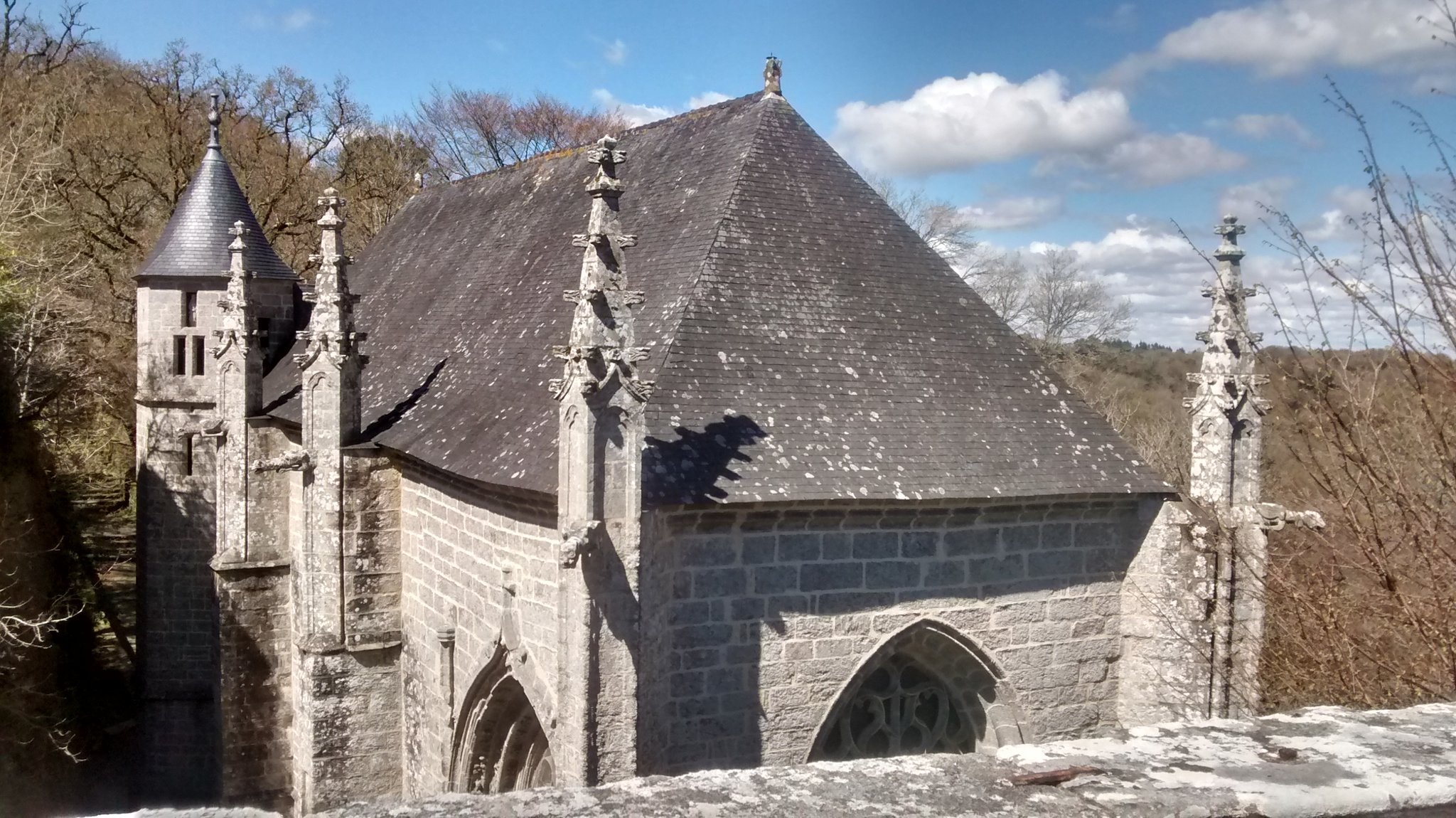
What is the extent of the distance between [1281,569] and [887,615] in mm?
3327

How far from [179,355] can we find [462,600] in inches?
365

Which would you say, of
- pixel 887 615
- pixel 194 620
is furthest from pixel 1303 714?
pixel 194 620

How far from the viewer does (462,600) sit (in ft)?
32.0

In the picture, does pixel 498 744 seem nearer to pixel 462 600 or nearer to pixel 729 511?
pixel 462 600

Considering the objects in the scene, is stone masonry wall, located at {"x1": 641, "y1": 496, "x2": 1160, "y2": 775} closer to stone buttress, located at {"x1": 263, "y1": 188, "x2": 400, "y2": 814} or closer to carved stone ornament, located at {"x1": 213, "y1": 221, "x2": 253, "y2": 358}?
stone buttress, located at {"x1": 263, "y1": 188, "x2": 400, "y2": 814}

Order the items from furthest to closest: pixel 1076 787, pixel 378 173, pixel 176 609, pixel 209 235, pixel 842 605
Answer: pixel 378 173 < pixel 209 235 < pixel 176 609 < pixel 842 605 < pixel 1076 787

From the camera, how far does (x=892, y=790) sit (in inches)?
94.8

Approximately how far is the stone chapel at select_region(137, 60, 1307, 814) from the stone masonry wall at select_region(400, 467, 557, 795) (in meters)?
0.04

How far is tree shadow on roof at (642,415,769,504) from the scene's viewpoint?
7367 mm

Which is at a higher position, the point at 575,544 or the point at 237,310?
the point at 237,310

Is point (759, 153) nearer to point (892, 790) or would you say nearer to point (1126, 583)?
point (1126, 583)

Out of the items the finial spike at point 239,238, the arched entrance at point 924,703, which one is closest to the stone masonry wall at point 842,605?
the arched entrance at point 924,703

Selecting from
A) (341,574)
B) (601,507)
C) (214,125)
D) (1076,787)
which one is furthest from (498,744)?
(214,125)

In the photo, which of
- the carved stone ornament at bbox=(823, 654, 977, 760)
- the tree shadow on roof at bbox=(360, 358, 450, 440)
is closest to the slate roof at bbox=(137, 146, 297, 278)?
the tree shadow on roof at bbox=(360, 358, 450, 440)
